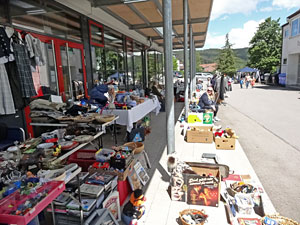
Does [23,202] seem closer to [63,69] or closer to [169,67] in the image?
[169,67]

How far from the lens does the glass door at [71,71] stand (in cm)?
560

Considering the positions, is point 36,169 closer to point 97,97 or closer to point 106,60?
point 97,97

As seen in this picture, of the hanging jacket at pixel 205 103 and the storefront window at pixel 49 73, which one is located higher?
the storefront window at pixel 49 73

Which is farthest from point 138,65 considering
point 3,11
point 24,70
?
point 24,70

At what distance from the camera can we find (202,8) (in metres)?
7.11

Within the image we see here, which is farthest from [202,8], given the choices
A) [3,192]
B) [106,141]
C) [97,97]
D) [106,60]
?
[3,192]

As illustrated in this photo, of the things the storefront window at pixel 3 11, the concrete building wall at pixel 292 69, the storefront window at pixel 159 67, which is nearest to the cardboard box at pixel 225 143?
the storefront window at pixel 3 11

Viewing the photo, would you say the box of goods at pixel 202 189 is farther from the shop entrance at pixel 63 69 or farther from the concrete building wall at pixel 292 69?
the concrete building wall at pixel 292 69

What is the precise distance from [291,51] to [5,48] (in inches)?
1022

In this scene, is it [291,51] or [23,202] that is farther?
[291,51]

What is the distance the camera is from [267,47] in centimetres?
3403

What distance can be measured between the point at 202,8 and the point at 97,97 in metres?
4.79

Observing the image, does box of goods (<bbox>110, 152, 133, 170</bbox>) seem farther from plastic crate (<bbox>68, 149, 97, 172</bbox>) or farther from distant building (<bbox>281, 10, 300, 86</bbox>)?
distant building (<bbox>281, 10, 300, 86</bbox>)

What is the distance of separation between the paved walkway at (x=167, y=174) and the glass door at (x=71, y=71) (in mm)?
2519
